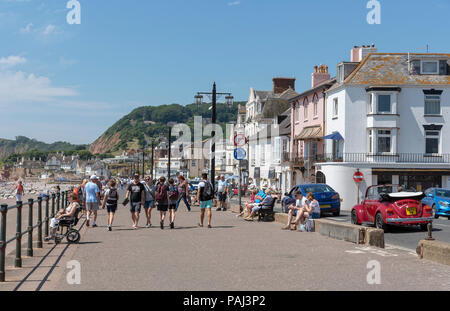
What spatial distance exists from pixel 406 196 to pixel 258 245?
6439 mm

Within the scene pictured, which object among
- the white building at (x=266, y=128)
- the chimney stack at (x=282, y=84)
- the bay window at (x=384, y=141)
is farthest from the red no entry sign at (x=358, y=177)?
the chimney stack at (x=282, y=84)

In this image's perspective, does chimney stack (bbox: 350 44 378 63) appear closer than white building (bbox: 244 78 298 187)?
Yes

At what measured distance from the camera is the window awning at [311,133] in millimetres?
48688

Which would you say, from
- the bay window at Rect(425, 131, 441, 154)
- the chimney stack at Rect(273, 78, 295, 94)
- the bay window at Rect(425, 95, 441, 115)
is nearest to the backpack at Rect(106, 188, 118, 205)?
the bay window at Rect(425, 131, 441, 154)

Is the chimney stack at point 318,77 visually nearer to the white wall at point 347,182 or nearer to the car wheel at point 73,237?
the white wall at point 347,182

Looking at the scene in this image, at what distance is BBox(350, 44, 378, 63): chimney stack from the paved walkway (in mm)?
34409

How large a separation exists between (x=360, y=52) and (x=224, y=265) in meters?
40.3

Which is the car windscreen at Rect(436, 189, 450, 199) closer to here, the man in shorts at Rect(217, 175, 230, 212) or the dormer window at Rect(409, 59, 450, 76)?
the man in shorts at Rect(217, 175, 230, 212)

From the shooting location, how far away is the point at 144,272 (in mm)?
9766

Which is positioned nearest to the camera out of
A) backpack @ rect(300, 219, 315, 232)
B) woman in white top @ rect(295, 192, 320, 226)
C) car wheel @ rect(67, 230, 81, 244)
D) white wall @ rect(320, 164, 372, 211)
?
car wheel @ rect(67, 230, 81, 244)

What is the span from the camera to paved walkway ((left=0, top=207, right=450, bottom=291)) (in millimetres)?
8602
